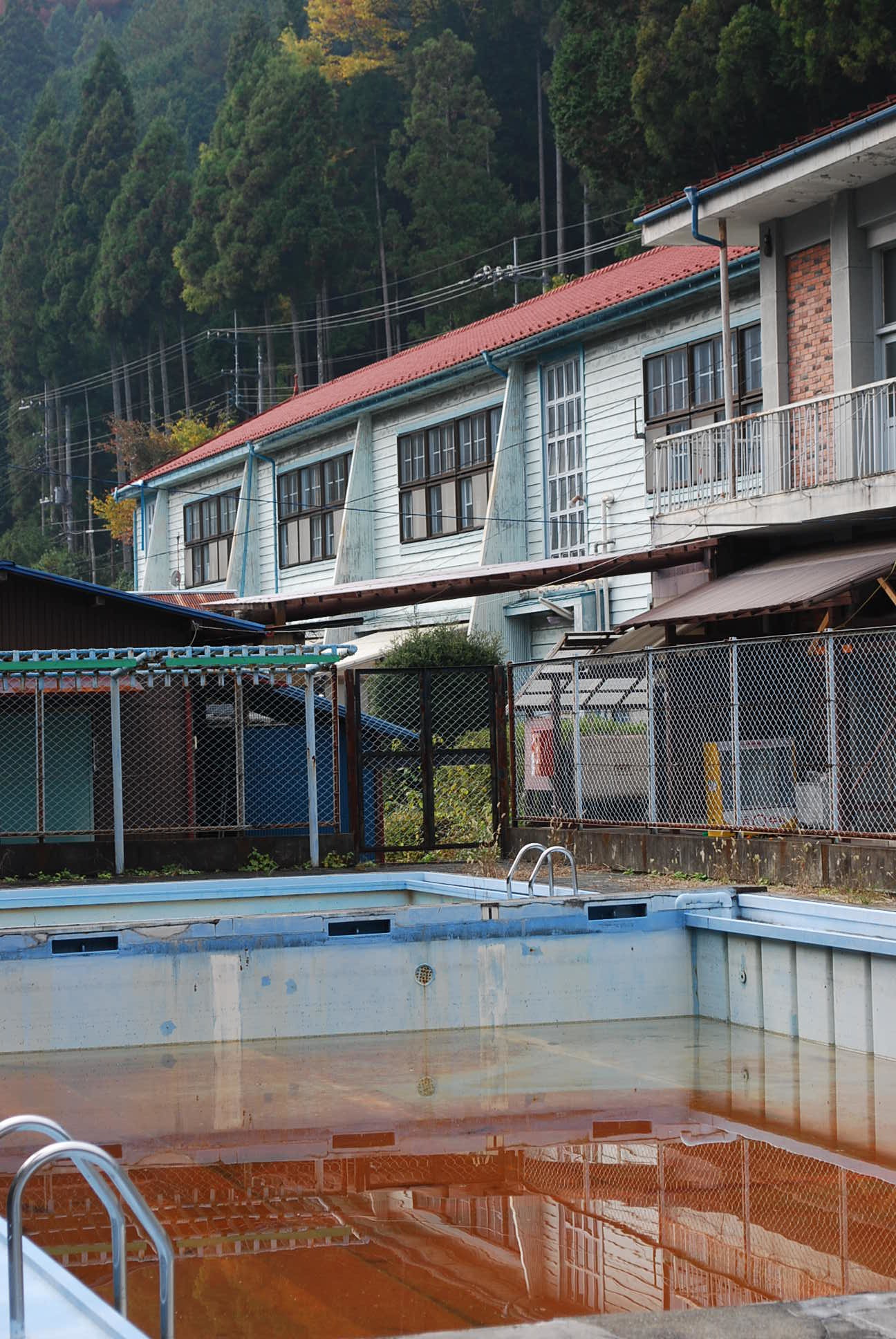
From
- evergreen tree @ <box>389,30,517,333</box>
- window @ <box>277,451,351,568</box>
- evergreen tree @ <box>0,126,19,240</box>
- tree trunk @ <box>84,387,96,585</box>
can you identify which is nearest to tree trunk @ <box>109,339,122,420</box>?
tree trunk @ <box>84,387,96,585</box>

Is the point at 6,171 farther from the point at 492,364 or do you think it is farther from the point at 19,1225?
the point at 19,1225

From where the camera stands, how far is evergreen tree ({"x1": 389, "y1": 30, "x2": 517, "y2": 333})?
64.9 m

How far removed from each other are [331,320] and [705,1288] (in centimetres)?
6511

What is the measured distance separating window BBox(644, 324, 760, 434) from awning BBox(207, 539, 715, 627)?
2519 millimetres

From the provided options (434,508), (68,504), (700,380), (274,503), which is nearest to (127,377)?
(68,504)

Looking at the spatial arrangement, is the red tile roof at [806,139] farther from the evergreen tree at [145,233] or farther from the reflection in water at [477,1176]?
the evergreen tree at [145,233]

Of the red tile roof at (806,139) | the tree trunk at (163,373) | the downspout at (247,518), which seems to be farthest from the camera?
the tree trunk at (163,373)

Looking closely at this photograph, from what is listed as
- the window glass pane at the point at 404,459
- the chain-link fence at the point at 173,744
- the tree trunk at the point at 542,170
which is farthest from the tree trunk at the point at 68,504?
the chain-link fence at the point at 173,744

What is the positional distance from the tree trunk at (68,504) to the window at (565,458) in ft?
173

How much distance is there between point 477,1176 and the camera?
7957 millimetres

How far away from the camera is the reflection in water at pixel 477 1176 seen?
20.4 feet

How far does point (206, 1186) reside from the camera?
25.7 feet

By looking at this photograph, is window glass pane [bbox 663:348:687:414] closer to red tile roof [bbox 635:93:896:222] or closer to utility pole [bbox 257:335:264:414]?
red tile roof [bbox 635:93:896:222]

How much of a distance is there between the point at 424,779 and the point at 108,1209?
497 inches
